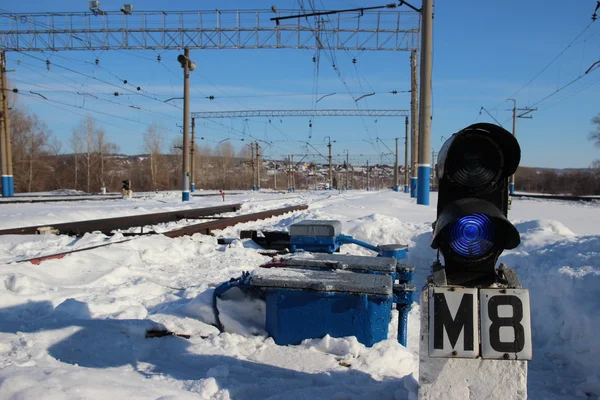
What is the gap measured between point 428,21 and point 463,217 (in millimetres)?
15535

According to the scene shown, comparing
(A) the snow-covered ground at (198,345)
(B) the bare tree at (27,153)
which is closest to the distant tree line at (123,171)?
(B) the bare tree at (27,153)

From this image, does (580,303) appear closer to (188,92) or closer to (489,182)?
(489,182)

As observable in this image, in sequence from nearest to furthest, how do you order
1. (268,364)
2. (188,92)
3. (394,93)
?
(268,364)
(188,92)
(394,93)

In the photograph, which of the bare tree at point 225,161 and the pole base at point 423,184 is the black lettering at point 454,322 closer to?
the pole base at point 423,184

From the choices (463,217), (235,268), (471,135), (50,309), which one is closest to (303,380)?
(463,217)

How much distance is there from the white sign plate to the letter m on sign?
53 millimetres

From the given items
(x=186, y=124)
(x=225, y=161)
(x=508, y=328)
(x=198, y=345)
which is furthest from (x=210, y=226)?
(x=225, y=161)

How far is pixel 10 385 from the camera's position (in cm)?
233

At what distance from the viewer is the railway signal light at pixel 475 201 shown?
225 cm

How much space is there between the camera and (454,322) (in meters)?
2.19

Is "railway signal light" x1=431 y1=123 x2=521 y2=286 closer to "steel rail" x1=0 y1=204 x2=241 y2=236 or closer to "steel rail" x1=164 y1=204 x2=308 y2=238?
"steel rail" x1=164 y1=204 x2=308 y2=238

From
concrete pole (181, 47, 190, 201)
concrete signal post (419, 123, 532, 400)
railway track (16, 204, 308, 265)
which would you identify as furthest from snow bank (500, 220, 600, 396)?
concrete pole (181, 47, 190, 201)

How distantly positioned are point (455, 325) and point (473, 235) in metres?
0.43

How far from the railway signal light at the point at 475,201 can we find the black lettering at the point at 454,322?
0.17 metres
